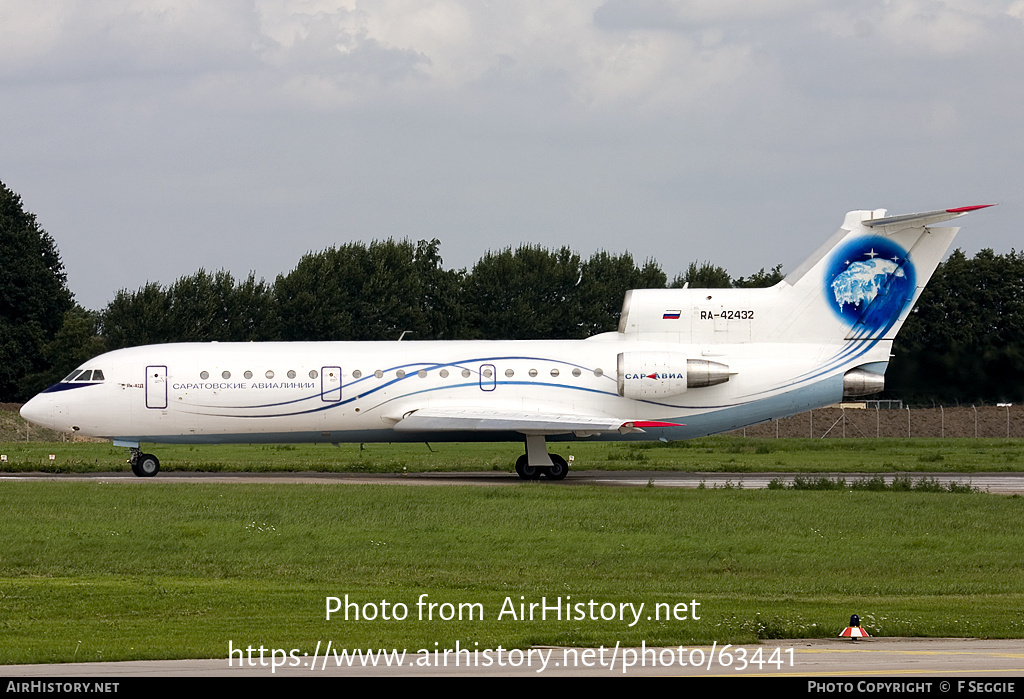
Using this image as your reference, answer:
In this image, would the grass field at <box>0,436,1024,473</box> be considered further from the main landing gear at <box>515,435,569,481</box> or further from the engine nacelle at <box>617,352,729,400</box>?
the engine nacelle at <box>617,352,729,400</box>

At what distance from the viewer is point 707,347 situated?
3506 centimetres

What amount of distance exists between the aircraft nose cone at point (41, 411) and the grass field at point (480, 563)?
15.6 feet

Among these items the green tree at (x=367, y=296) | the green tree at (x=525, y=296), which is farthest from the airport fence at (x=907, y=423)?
the green tree at (x=367, y=296)

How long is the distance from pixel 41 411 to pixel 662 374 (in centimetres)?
1688

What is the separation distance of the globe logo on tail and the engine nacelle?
3.94 metres

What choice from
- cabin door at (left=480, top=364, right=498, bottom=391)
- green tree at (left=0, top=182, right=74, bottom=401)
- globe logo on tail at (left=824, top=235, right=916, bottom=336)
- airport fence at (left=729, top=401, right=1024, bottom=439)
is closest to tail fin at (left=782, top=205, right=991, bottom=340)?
globe logo on tail at (left=824, top=235, right=916, bottom=336)

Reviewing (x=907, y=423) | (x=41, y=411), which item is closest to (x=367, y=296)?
(x=907, y=423)

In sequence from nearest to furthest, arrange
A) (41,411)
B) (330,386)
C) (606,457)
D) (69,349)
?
(330,386)
(41,411)
(606,457)
(69,349)

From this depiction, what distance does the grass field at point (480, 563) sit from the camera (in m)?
13.9

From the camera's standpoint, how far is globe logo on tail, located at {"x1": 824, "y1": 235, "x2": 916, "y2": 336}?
34375 millimetres

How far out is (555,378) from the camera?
113 feet

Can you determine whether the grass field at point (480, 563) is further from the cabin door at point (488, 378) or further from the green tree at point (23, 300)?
the green tree at point (23, 300)

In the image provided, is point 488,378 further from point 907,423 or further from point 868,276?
point 907,423
